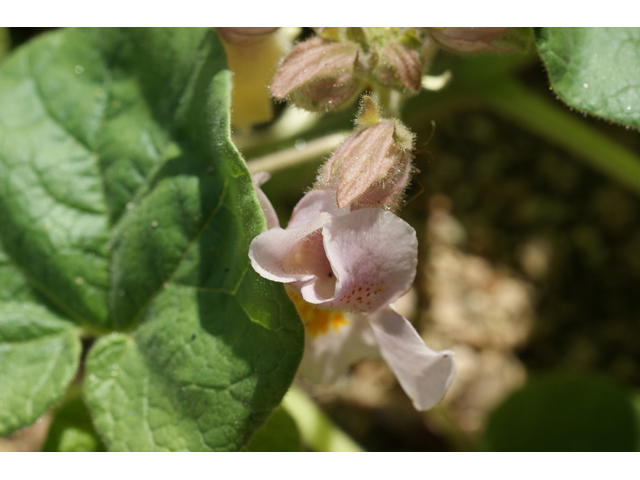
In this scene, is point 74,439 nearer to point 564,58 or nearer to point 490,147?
point 564,58

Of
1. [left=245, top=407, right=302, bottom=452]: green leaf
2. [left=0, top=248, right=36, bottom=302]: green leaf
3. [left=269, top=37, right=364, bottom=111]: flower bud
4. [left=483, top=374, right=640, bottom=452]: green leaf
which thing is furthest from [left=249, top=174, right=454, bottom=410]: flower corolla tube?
[left=483, top=374, right=640, bottom=452]: green leaf

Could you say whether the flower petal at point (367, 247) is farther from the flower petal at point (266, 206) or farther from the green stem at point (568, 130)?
the green stem at point (568, 130)

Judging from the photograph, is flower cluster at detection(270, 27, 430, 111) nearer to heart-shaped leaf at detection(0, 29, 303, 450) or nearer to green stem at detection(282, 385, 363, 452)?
heart-shaped leaf at detection(0, 29, 303, 450)

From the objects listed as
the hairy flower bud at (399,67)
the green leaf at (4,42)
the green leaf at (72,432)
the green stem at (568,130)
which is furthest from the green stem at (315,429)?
the green leaf at (4,42)

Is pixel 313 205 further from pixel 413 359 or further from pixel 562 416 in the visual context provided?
pixel 562 416

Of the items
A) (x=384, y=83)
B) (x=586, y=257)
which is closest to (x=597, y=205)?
(x=586, y=257)
